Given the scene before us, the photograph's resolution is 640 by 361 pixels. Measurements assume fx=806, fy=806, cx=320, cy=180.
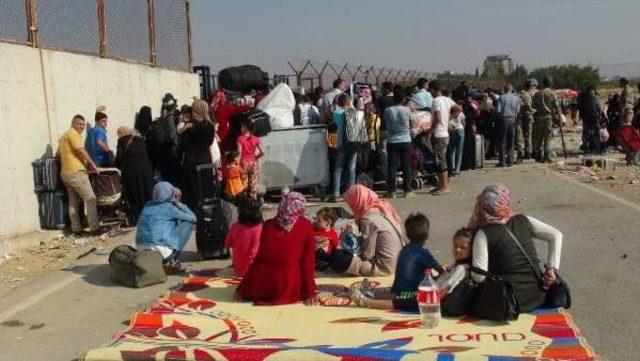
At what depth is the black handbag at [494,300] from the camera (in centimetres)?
614

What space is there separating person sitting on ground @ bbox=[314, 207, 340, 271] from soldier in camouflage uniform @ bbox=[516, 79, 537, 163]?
11.1 meters

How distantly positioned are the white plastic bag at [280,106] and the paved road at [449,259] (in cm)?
309

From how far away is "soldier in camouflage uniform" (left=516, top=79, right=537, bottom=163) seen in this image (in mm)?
18719

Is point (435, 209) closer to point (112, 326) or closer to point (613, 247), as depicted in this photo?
point (613, 247)

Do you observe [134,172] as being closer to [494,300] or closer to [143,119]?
[143,119]

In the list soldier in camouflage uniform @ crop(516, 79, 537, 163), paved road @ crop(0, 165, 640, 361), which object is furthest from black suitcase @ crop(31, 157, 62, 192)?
soldier in camouflage uniform @ crop(516, 79, 537, 163)

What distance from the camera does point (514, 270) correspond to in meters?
6.33

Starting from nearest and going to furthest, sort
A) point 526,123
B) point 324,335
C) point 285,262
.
→ point 324,335 → point 285,262 → point 526,123

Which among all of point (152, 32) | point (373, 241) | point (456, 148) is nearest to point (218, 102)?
point (152, 32)

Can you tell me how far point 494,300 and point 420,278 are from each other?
0.88 metres

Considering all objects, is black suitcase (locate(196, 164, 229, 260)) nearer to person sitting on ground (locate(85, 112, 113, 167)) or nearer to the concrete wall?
the concrete wall

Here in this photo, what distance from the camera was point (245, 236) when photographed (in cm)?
822

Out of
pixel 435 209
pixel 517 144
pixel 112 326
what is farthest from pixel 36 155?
pixel 517 144

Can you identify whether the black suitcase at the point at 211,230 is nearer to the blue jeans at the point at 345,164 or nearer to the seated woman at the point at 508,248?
the seated woman at the point at 508,248
